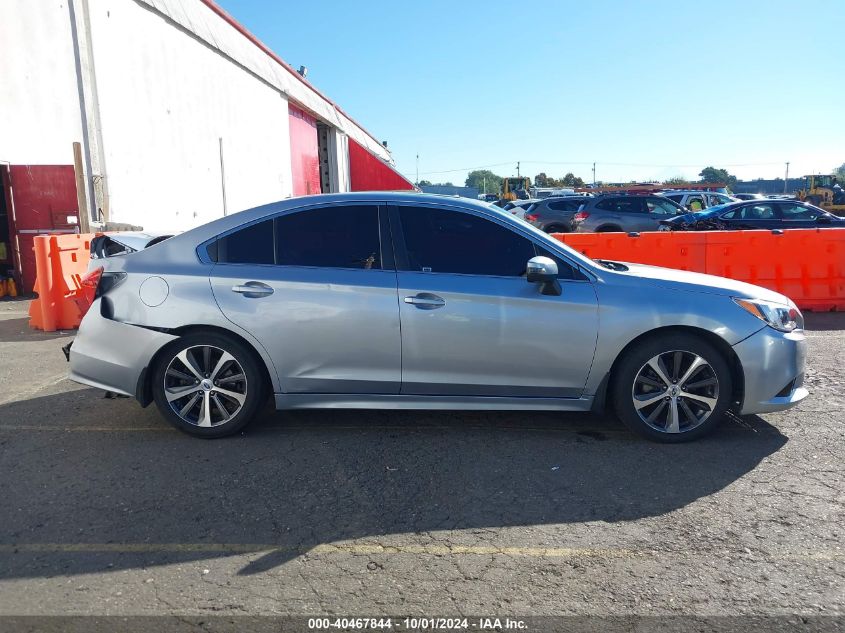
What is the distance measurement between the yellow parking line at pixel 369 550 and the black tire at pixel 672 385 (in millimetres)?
1439

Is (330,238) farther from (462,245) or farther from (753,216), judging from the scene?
(753,216)

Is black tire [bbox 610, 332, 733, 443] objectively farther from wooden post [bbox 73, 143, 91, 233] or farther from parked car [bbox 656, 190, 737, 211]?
parked car [bbox 656, 190, 737, 211]

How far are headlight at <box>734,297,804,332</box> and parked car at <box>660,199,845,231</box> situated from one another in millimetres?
12423

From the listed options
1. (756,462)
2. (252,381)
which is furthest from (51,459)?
(756,462)

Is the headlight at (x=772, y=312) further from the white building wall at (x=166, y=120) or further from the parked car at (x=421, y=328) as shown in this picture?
the white building wall at (x=166, y=120)

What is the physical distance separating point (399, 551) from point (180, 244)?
2.78 metres

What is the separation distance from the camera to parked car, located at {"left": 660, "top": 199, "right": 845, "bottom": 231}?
16.3m

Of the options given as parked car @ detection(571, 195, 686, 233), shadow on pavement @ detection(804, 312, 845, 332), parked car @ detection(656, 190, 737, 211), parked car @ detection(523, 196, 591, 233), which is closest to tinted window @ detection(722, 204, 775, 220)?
parked car @ detection(571, 195, 686, 233)

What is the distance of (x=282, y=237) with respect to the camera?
4.91 m

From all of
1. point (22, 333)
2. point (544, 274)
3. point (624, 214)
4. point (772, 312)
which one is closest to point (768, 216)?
point (624, 214)

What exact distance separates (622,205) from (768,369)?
1656 cm

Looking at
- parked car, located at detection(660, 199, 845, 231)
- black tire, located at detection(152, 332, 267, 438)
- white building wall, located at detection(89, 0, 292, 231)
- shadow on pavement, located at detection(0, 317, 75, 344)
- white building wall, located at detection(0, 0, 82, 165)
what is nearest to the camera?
black tire, located at detection(152, 332, 267, 438)

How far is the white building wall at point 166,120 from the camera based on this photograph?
12.2 metres

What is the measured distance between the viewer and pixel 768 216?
1645 cm
